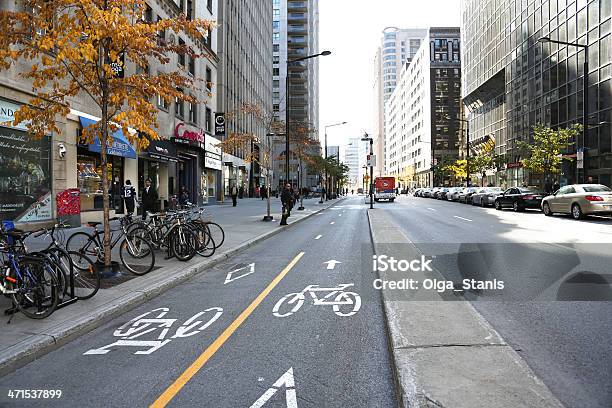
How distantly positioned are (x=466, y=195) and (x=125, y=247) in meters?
38.5

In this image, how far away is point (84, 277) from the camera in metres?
6.68

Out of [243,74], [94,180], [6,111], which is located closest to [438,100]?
[243,74]

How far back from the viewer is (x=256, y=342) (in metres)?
4.83

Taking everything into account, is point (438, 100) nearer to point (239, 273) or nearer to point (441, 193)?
point (441, 193)

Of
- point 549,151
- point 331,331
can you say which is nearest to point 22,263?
point 331,331

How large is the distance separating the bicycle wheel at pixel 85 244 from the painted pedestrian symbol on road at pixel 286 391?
19.1 ft

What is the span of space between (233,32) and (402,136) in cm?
11032

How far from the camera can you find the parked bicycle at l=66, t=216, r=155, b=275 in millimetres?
8438

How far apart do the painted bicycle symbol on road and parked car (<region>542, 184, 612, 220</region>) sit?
1677cm

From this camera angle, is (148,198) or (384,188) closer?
(148,198)

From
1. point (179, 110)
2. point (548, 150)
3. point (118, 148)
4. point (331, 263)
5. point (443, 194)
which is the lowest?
point (331, 263)

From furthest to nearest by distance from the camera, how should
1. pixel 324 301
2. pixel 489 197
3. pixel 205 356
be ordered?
1. pixel 489 197
2. pixel 324 301
3. pixel 205 356

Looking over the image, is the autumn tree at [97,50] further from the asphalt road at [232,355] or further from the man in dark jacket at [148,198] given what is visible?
the man in dark jacket at [148,198]

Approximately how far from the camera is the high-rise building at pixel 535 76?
35000 mm
